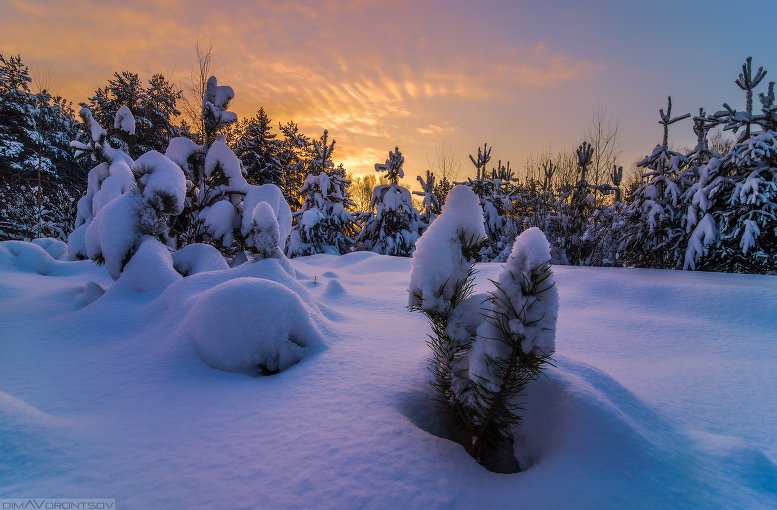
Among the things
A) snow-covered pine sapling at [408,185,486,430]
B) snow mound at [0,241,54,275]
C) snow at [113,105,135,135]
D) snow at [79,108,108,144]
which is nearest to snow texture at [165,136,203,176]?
snow at [113,105,135,135]

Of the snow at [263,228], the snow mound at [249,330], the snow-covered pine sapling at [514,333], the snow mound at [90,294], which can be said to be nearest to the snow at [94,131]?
the snow mound at [90,294]

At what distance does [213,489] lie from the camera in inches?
52.8

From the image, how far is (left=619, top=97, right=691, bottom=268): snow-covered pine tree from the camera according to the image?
941 cm

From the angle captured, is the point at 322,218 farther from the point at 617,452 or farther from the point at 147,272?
the point at 617,452

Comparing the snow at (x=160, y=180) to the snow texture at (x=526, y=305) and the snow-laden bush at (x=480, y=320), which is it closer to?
the snow-laden bush at (x=480, y=320)

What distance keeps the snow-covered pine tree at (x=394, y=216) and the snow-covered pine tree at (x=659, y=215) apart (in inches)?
297

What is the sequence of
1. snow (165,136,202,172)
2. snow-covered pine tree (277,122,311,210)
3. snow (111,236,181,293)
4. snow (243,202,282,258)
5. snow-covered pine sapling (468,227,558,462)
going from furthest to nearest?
snow-covered pine tree (277,122,311,210) < snow (165,136,202,172) < snow (243,202,282,258) < snow (111,236,181,293) < snow-covered pine sapling (468,227,558,462)

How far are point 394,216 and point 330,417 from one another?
1293 cm

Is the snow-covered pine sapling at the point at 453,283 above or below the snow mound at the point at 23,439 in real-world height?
above

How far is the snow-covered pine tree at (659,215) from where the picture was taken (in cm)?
941

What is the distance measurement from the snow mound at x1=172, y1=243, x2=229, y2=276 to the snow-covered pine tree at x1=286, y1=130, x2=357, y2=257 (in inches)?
335

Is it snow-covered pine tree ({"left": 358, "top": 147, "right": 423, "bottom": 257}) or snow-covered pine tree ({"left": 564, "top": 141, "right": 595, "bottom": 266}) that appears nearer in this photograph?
snow-covered pine tree ({"left": 564, "top": 141, "right": 595, "bottom": 266})

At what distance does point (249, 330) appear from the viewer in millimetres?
2691

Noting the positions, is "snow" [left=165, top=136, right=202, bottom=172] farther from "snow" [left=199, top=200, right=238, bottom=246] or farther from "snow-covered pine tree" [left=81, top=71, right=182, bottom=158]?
"snow-covered pine tree" [left=81, top=71, right=182, bottom=158]
